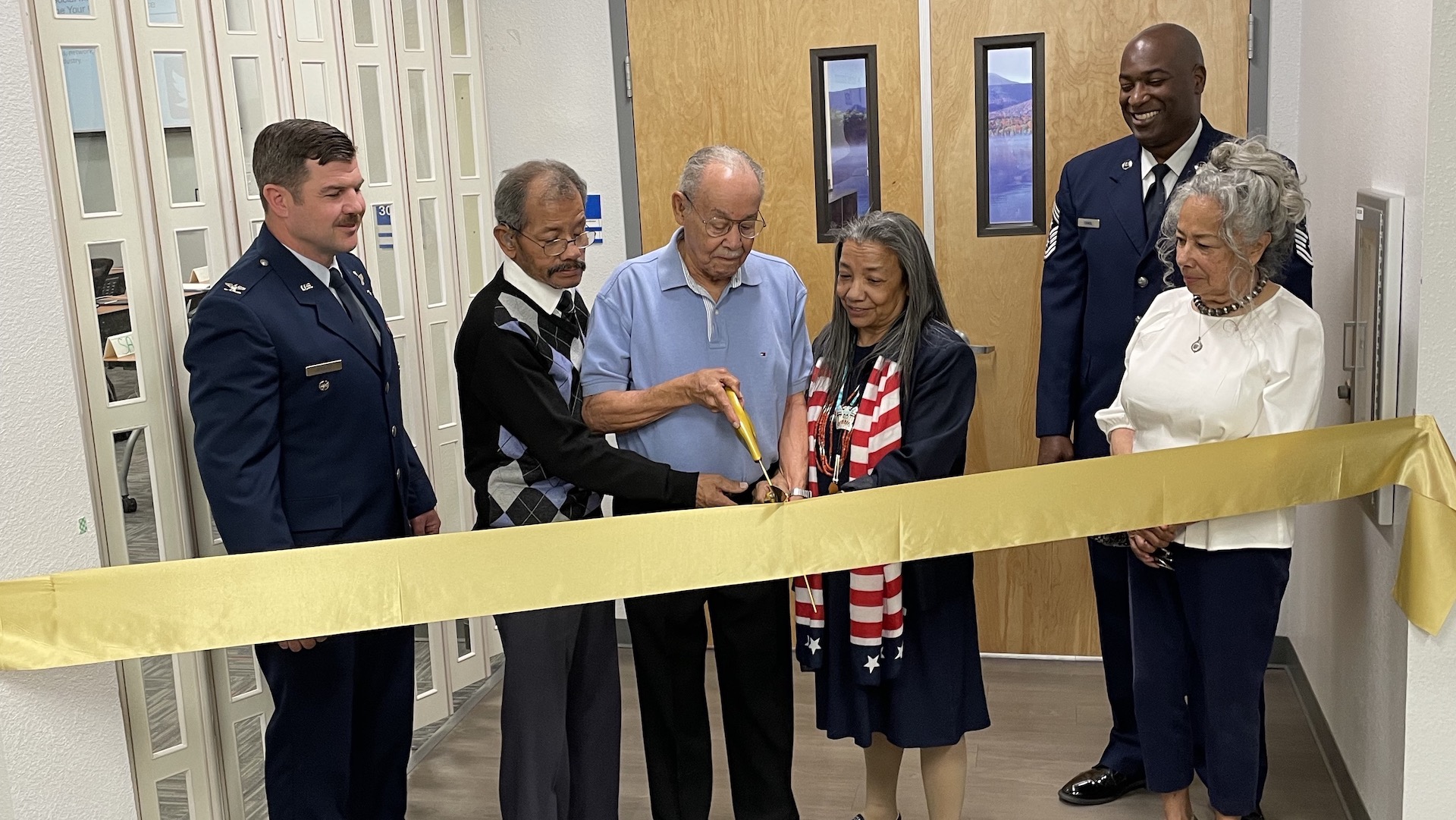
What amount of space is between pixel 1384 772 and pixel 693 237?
1.87 metres

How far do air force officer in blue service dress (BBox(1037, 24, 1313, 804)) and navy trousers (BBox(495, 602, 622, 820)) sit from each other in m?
1.26

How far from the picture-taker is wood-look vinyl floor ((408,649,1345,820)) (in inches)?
127

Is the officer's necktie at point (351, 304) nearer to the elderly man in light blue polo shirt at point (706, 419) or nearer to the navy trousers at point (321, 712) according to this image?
the elderly man in light blue polo shirt at point (706, 419)

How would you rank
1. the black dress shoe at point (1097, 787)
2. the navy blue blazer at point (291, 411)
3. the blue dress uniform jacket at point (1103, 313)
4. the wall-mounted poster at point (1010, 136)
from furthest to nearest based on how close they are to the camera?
the wall-mounted poster at point (1010, 136) < the black dress shoe at point (1097, 787) < the blue dress uniform jacket at point (1103, 313) < the navy blue blazer at point (291, 411)

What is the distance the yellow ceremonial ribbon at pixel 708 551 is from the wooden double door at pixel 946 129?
1.52 meters

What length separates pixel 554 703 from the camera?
8.80 feet

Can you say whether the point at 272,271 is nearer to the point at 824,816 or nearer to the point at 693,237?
the point at 693,237

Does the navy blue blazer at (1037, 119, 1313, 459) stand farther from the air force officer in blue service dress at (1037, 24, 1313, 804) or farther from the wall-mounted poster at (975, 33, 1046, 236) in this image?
the wall-mounted poster at (975, 33, 1046, 236)

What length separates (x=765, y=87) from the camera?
4.03m

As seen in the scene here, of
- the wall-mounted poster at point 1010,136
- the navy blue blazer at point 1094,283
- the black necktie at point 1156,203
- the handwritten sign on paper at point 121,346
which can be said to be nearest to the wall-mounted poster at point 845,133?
the wall-mounted poster at point 1010,136

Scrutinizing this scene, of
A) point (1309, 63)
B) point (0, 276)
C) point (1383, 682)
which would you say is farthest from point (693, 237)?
point (1309, 63)

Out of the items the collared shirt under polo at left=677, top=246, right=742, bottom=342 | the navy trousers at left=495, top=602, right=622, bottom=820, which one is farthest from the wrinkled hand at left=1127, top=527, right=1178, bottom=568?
the navy trousers at left=495, top=602, right=622, bottom=820

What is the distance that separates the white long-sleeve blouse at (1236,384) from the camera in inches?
100

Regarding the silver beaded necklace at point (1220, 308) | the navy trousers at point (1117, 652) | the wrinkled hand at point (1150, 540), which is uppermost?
the silver beaded necklace at point (1220, 308)
